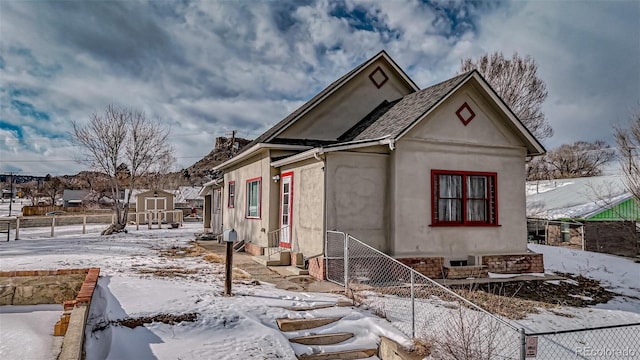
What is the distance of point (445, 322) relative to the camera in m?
6.09

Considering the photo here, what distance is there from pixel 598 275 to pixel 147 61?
17144mm

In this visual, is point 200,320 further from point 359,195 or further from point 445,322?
point 359,195

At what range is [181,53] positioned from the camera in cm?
1465

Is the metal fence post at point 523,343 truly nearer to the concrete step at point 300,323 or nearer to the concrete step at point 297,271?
the concrete step at point 300,323

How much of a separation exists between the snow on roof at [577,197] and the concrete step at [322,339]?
21.2 metres

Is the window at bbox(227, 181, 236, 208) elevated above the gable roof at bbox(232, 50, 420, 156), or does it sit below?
below

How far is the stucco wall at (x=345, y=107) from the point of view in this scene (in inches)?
523


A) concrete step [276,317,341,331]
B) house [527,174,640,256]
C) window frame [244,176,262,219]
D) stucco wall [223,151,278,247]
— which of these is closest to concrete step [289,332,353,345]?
concrete step [276,317,341,331]

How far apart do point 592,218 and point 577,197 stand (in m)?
3.52

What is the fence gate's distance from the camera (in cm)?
916

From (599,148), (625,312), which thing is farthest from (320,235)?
(599,148)

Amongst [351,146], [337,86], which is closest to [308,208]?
[351,146]

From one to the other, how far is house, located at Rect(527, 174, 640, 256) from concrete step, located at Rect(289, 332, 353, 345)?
19.3 meters

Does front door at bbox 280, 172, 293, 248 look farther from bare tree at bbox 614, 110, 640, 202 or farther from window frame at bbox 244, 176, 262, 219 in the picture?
bare tree at bbox 614, 110, 640, 202
